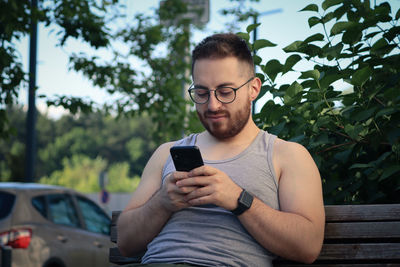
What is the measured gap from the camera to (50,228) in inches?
279

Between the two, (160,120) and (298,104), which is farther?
(160,120)

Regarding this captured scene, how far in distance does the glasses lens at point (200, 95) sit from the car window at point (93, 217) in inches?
227

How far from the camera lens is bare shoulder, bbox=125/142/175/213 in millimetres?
2695

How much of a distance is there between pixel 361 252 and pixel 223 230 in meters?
0.63

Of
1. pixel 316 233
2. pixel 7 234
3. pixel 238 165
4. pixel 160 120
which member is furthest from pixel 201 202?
pixel 160 120

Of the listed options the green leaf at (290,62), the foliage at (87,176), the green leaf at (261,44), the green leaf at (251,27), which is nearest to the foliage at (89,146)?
the foliage at (87,176)

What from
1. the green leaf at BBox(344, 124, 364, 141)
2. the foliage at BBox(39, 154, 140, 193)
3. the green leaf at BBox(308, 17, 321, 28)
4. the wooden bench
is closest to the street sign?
the green leaf at BBox(308, 17, 321, 28)

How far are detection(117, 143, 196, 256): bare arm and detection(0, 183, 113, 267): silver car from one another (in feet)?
14.1

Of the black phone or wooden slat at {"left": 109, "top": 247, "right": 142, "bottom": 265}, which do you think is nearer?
the black phone

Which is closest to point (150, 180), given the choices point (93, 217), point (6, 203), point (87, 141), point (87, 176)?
point (6, 203)

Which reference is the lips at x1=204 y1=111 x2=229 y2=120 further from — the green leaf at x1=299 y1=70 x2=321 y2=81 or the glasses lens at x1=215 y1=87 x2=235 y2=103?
the green leaf at x1=299 y1=70 x2=321 y2=81

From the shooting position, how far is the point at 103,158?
78938 mm

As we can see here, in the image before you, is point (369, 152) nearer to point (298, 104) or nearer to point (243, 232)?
point (298, 104)

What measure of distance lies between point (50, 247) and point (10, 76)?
81.8 inches
